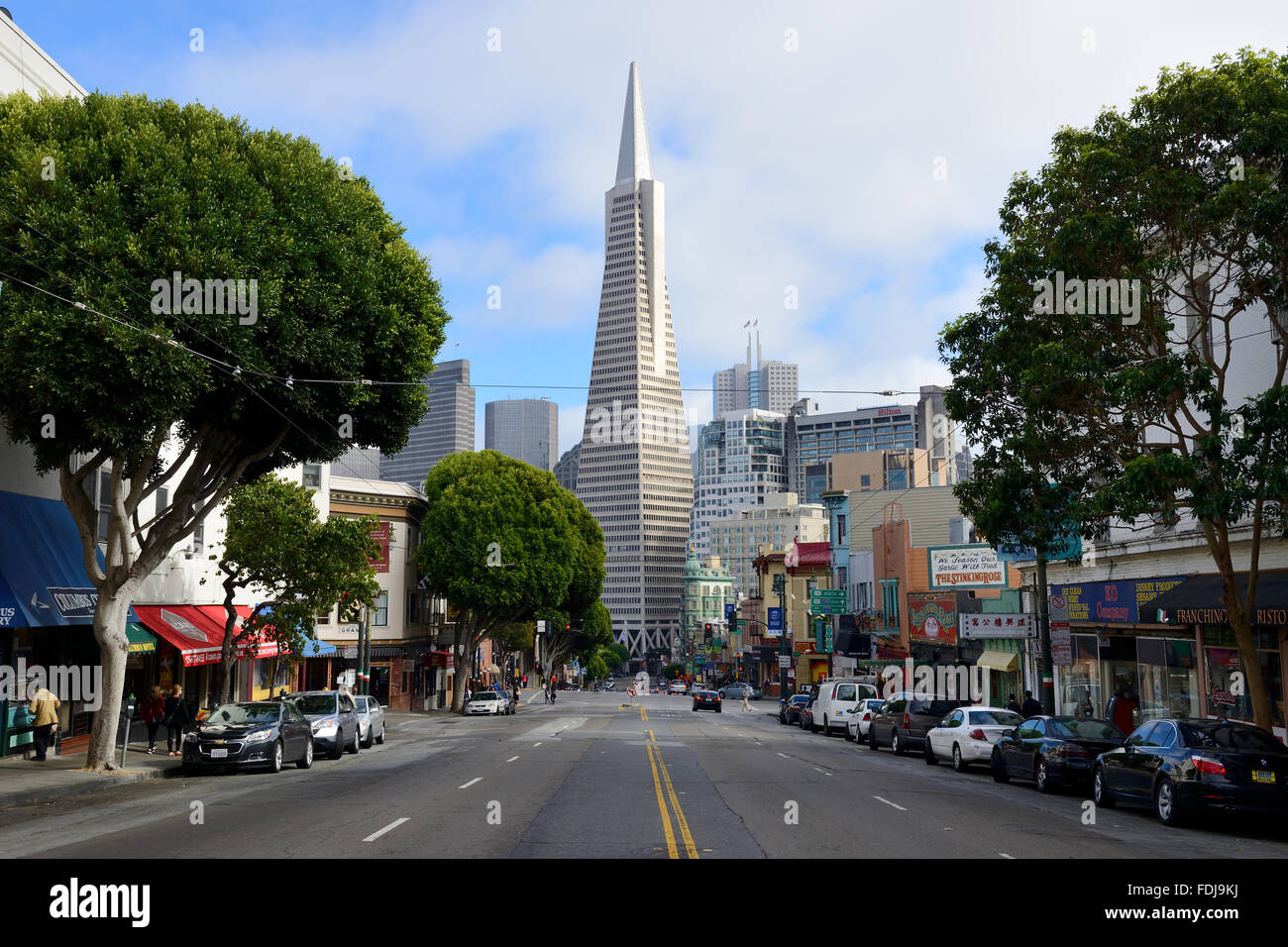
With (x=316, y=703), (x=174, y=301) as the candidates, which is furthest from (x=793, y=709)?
(x=174, y=301)

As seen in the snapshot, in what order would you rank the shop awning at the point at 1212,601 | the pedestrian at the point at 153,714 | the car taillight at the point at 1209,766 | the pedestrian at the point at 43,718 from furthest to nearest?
the pedestrian at the point at 153,714 < the pedestrian at the point at 43,718 < the shop awning at the point at 1212,601 < the car taillight at the point at 1209,766

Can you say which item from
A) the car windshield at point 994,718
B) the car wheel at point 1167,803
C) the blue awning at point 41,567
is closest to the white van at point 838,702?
the car windshield at point 994,718

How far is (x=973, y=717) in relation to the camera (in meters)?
26.4

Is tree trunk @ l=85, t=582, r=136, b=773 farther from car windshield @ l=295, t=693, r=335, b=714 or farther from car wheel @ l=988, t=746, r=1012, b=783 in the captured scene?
car wheel @ l=988, t=746, r=1012, b=783

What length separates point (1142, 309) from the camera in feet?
62.1

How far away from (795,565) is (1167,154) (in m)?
73.7

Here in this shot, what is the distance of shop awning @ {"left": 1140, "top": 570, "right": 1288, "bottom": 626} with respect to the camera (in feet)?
74.0

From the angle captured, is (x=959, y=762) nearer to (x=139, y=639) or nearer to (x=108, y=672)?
(x=108, y=672)

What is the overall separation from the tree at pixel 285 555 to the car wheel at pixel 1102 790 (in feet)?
63.6

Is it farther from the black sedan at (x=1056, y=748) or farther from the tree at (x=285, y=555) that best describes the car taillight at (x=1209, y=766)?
the tree at (x=285, y=555)

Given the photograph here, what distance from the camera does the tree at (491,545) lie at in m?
57.2

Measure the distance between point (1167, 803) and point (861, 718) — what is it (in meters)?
21.6
